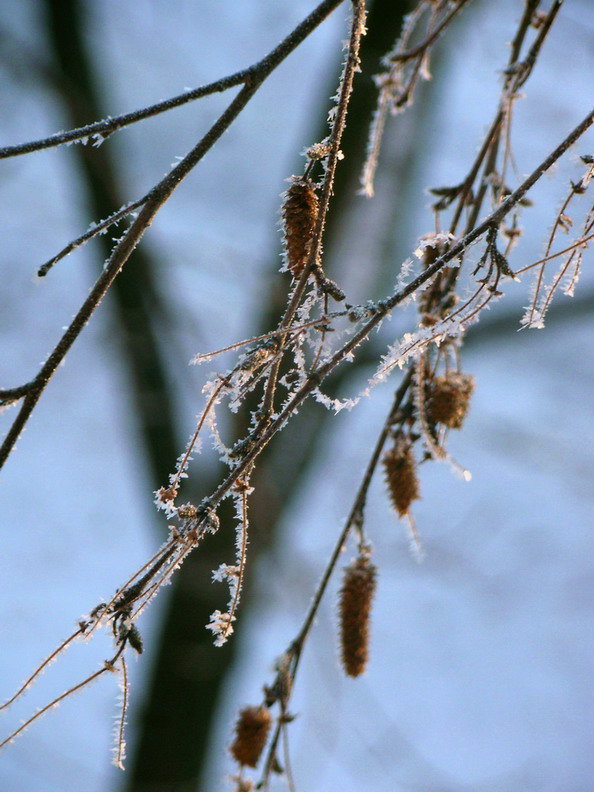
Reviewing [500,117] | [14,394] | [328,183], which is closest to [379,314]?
[328,183]

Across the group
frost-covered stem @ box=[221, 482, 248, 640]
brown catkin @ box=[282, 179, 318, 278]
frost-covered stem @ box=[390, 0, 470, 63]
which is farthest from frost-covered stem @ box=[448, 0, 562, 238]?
frost-covered stem @ box=[221, 482, 248, 640]

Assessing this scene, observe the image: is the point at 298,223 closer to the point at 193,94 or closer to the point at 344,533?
the point at 193,94

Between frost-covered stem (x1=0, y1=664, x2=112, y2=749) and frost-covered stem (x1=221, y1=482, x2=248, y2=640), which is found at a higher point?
frost-covered stem (x1=221, y1=482, x2=248, y2=640)

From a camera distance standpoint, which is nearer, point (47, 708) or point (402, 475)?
point (47, 708)

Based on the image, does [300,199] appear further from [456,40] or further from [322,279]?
[456,40]

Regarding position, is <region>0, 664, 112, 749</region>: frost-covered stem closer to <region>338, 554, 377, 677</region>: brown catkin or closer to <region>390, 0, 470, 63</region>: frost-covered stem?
<region>338, 554, 377, 677</region>: brown catkin

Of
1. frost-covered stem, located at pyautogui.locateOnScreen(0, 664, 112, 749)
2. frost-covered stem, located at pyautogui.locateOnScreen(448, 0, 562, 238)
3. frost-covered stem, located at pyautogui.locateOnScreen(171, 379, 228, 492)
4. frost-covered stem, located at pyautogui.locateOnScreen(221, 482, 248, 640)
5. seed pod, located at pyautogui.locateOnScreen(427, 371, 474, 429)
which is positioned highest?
frost-covered stem, located at pyautogui.locateOnScreen(448, 0, 562, 238)

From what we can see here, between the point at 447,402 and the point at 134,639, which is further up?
the point at 447,402

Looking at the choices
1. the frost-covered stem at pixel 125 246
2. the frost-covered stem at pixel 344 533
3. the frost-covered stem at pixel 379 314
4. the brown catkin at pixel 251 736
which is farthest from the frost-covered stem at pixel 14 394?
the brown catkin at pixel 251 736
